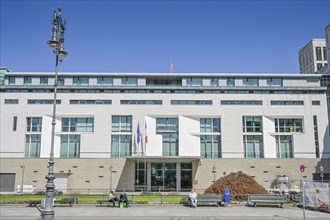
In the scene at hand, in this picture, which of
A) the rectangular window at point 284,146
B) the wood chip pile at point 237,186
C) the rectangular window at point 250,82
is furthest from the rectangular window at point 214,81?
the wood chip pile at point 237,186

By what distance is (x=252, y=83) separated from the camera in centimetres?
5222

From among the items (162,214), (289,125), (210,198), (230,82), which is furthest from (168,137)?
(162,214)

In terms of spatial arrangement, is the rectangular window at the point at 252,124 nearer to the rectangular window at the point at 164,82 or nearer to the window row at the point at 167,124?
the window row at the point at 167,124

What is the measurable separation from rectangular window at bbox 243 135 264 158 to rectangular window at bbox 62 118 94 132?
2171 centimetres

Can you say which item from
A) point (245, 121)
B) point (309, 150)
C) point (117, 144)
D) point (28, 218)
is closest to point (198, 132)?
point (245, 121)

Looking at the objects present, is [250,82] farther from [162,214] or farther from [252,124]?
[162,214]

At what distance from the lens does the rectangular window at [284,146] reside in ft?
161

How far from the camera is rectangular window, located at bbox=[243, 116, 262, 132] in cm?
4981

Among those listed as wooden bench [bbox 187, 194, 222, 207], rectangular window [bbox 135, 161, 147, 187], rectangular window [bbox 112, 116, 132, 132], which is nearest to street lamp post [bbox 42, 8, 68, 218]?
wooden bench [bbox 187, 194, 222, 207]

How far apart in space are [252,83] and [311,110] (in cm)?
912

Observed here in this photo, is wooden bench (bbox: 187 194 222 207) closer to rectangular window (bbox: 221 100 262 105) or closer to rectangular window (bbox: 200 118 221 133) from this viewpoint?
rectangular window (bbox: 200 118 221 133)

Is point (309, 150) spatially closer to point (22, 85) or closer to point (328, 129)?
point (328, 129)

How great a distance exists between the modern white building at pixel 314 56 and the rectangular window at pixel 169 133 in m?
66.3

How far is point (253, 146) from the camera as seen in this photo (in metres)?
49.3
